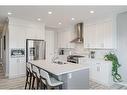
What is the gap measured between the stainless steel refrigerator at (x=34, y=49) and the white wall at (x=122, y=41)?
3.41 m

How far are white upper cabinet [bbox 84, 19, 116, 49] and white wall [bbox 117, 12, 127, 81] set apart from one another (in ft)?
0.68

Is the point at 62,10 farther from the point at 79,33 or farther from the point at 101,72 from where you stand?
the point at 101,72

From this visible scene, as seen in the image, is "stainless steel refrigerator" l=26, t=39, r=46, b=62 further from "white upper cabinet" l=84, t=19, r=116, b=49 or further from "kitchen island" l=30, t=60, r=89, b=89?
"kitchen island" l=30, t=60, r=89, b=89

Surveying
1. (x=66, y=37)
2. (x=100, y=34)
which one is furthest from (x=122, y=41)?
(x=66, y=37)

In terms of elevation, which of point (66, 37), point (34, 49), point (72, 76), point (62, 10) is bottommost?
point (72, 76)

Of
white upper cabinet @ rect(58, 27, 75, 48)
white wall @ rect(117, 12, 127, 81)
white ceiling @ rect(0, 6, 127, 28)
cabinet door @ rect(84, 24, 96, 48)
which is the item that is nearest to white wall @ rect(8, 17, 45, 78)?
white ceiling @ rect(0, 6, 127, 28)

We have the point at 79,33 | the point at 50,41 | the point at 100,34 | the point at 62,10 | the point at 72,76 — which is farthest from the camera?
the point at 50,41

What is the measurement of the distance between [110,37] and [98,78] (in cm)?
152

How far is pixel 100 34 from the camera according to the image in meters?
5.12

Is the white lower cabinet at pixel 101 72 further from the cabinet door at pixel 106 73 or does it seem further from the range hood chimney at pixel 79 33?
the range hood chimney at pixel 79 33

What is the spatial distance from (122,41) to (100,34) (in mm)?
876

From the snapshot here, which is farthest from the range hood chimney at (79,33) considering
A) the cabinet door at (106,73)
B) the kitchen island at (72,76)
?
the kitchen island at (72,76)

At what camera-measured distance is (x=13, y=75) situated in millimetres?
5387
